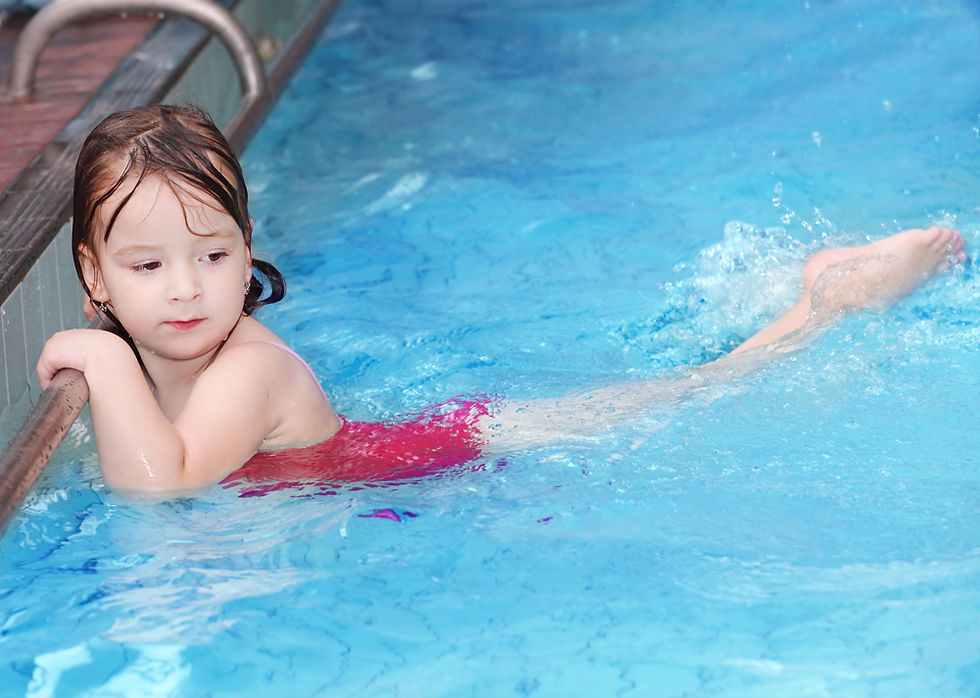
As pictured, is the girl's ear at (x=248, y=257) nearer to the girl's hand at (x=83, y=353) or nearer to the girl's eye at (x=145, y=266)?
the girl's eye at (x=145, y=266)

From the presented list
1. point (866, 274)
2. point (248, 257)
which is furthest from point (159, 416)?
point (866, 274)

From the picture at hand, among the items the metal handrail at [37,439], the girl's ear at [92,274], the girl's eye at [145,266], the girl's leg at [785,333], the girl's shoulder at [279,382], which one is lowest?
the girl's leg at [785,333]

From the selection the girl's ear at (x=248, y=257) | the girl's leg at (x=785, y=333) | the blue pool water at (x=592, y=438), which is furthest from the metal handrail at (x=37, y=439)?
the girl's leg at (x=785, y=333)

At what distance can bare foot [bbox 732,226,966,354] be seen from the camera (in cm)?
327

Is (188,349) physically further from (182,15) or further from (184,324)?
(182,15)

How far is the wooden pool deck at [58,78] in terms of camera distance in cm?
400

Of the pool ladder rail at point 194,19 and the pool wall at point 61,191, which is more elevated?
the pool ladder rail at point 194,19

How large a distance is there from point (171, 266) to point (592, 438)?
990 mm

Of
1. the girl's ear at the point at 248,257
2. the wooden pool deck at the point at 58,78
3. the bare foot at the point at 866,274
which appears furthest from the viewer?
the wooden pool deck at the point at 58,78

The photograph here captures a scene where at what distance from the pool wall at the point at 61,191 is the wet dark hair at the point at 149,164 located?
1.98 feet

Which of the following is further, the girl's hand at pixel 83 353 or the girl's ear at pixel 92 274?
the girl's ear at pixel 92 274

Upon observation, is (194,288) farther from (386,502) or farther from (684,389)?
(684,389)

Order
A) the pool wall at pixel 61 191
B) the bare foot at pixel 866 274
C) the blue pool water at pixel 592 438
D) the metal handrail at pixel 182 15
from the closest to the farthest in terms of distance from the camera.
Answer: the blue pool water at pixel 592 438
the pool wall at pixel 61 191
the bare foot at pixel 866 274
the metal handrail at pixel 182 15

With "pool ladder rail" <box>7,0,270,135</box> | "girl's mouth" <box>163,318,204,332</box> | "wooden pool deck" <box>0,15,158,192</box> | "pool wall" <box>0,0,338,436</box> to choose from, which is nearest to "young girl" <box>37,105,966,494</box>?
"girl's mouth" <box>163,318,204,332</box>
